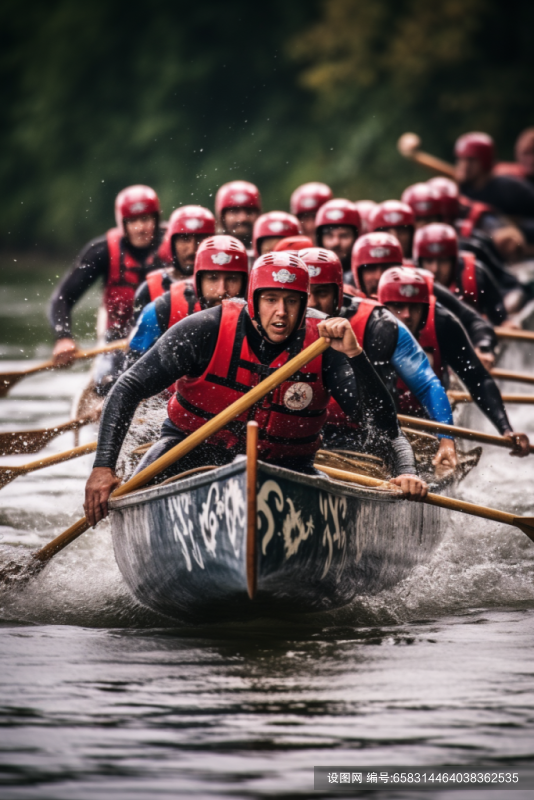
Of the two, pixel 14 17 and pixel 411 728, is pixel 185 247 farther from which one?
pixel 14 17

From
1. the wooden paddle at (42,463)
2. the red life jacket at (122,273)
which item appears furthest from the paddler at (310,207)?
the wooden paddle at (42,463)

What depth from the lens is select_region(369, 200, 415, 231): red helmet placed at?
903 cm

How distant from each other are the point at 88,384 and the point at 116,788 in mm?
5462

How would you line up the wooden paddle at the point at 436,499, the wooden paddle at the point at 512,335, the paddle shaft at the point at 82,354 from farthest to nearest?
the wooden paddle at the point at 512,335, the paddle shaft at the point at 82,354, the wooden paddle at the point at 436,499

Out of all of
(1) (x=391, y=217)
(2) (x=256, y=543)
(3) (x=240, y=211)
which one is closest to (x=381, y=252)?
(1) (x=391, y=217)

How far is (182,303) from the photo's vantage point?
6.88 meters

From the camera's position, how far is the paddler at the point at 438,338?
7.25m

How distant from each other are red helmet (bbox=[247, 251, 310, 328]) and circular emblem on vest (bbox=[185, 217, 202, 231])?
109 inches

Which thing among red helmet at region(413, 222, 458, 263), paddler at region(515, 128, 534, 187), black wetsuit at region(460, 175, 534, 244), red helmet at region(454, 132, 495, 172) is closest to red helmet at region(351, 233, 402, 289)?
red helmet at region(413, 222, 458, 263)

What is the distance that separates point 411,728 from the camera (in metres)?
4.26

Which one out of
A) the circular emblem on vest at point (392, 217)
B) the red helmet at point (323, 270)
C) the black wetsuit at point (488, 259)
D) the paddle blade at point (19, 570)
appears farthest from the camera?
the black wetsuit at point (488, 259)

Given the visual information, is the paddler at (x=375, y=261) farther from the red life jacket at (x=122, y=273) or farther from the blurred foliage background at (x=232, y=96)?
the blurred foliage background at (x=232, y=96)

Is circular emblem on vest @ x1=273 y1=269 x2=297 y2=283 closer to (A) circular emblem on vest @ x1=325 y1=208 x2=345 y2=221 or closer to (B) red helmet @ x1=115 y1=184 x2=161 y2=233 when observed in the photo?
(A) circular emblem on vest @ x1=325 y1=208 x2=345 y2=221

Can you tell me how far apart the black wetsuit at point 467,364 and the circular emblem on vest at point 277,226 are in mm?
1417
